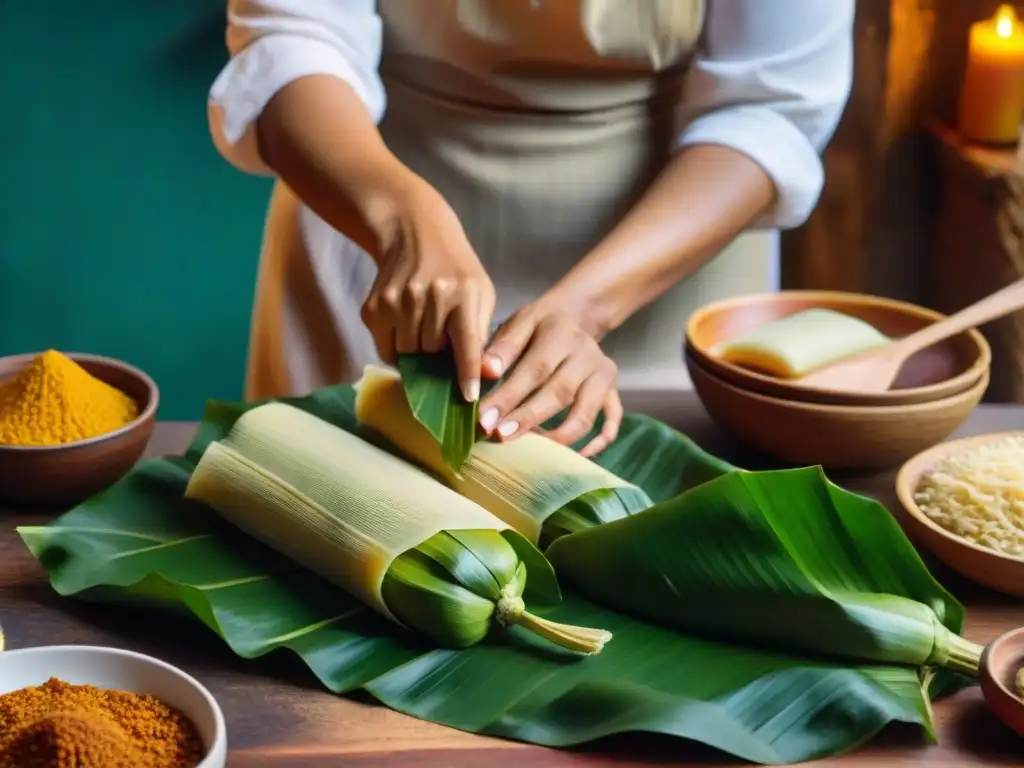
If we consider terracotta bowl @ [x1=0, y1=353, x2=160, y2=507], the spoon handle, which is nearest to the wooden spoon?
the spoon handle

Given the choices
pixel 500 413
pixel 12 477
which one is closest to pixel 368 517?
pixel 500 413

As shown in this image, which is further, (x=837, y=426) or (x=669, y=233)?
(x=669, y=233)

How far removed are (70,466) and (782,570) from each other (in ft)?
1.91

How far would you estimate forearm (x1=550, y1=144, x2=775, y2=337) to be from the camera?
1.22 m

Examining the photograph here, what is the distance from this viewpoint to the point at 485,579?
2.78 feet

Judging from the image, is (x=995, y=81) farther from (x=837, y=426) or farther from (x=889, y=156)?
(x=837, y=426)

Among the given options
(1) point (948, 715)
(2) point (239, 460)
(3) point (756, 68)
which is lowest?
(1) point (948, 715)

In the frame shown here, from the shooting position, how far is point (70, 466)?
1021 mm

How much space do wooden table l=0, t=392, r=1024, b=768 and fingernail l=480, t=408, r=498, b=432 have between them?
262 mm

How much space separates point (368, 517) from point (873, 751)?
38 cm

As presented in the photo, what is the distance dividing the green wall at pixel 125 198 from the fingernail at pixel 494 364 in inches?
72.1

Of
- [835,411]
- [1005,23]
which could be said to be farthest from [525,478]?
[1005,23]

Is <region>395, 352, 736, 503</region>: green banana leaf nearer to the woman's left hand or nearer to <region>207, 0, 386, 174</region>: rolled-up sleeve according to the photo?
the woman's left hand

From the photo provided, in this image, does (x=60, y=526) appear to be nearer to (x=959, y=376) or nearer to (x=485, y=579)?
(x=485, y=579)
